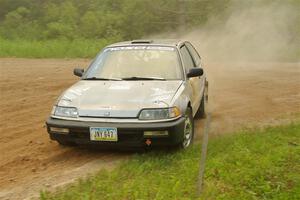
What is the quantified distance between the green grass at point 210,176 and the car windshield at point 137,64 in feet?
4.00

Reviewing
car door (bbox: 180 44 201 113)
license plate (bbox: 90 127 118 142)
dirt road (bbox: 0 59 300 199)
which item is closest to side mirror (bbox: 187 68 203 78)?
car door (bbox: 180 44 201 113)

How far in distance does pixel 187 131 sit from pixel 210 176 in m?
1.25

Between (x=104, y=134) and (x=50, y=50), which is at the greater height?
(x=104, y=134)

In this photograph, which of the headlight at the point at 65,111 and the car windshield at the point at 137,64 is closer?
the headlight at the point at 65,111

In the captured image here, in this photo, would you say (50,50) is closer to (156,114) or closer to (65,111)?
(65,111)

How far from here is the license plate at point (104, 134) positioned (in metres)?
5.66

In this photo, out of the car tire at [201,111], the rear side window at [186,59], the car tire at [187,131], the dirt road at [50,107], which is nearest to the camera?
the dirt road at [50,107]

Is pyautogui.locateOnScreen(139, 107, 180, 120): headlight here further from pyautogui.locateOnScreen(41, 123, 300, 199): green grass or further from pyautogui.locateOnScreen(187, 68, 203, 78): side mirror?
pyautogui.locateOnScreen(187, 68, 203, 78): side mirror

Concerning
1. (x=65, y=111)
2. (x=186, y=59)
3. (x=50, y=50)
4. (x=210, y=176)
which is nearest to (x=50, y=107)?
(x=186, y=59)

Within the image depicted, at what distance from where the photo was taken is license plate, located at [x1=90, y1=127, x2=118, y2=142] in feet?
18.6

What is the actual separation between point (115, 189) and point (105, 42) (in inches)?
736

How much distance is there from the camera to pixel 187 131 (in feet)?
20.9

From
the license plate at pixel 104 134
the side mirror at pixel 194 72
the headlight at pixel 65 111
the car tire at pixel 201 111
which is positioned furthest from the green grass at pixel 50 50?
the license plate at pixel 104 134

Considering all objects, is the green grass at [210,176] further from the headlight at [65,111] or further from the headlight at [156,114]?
the headlight at [65,111]
